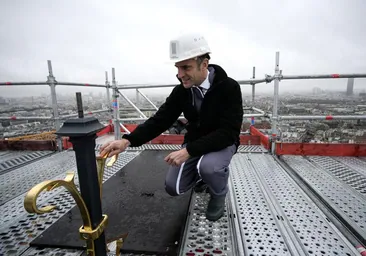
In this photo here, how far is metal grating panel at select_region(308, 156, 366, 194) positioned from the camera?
1787 mm

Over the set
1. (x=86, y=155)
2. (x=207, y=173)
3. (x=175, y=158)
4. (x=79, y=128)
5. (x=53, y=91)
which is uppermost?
(x=53, y=91)

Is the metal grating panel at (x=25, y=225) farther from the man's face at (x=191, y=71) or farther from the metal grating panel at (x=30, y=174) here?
the man's face at (x=191, y=71)

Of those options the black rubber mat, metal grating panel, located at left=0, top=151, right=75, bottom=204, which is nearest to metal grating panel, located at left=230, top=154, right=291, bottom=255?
the black rubber mat

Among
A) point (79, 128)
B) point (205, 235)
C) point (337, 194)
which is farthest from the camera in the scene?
point (337, 194)

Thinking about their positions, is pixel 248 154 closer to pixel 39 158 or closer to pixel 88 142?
pixel 88 142

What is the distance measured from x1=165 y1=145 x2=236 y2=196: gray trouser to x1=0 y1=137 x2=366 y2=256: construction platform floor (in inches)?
8.2

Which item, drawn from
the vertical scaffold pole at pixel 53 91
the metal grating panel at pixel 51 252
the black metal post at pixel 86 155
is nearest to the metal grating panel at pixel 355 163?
the black metal post at pixel 86 155

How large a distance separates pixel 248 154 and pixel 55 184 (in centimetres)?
248

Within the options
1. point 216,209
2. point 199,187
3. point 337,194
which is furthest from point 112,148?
point 337,194

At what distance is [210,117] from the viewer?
1487mm

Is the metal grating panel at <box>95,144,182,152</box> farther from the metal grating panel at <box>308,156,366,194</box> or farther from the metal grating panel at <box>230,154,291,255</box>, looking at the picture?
the metal grating panel at <box>308,156,366,194</box>

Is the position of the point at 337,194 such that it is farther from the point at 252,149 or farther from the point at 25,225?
the point at 25,225

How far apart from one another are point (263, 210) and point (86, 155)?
133cm

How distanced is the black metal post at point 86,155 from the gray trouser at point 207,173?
2.40 feet
